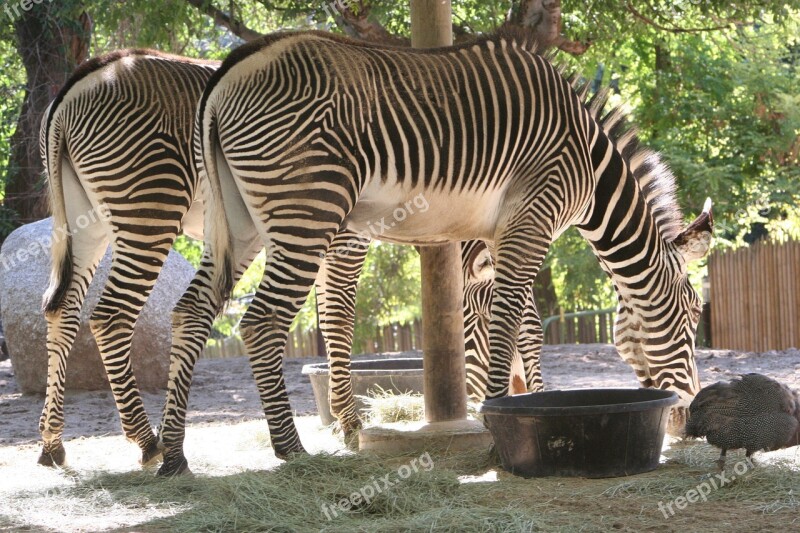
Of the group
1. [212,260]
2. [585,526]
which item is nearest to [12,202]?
[212,260]

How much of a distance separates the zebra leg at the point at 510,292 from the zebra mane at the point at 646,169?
1.29 meters

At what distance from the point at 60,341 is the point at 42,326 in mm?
4006

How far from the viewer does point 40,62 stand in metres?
13.0

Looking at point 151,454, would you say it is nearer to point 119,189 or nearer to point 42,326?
point 119,189

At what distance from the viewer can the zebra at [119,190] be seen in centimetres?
563

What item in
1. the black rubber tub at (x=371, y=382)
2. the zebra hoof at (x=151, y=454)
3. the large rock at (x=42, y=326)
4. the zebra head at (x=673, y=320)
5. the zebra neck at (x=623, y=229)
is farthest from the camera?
the large rock at (x=42, y=326)

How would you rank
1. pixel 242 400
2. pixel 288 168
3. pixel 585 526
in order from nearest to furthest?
pixel 585 526 → pixel 288 168 → pixel 242 400

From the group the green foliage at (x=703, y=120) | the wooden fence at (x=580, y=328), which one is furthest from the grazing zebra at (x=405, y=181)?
the wooden fence at (x=580, y=328)

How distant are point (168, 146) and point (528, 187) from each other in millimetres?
2240

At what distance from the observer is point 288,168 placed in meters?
5.05

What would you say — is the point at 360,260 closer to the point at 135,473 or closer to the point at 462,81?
the point at 462,81

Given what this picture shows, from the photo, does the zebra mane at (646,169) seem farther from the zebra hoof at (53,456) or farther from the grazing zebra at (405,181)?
the zebra hoof at (53,456)

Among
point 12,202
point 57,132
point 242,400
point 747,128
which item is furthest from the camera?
point 747,128

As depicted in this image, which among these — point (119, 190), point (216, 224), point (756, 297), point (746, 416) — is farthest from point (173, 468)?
point (756, 297)
